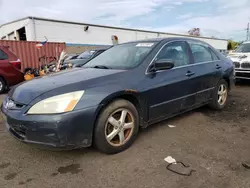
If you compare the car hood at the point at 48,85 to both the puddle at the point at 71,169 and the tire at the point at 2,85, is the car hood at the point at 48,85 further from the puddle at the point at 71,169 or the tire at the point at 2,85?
the tire at the point at 2,85

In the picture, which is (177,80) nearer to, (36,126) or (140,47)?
(140,47)

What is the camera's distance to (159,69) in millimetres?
3428

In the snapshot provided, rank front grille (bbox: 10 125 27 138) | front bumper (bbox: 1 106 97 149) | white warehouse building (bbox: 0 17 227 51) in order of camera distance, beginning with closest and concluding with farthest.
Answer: front bumper (bbox: 1 106 97 149) < front grille (bbox: 10 125 27 138) < white warehouse building (bbox: 0 17 227 51)

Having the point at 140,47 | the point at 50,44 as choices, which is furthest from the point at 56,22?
the point at 140,47

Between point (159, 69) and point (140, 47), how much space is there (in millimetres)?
626

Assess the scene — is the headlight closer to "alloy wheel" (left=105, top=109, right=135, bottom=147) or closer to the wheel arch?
the wheel arch

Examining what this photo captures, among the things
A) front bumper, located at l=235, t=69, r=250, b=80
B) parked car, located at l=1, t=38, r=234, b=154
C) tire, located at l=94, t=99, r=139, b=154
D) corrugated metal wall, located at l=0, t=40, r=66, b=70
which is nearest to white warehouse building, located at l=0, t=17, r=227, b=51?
corrugated metal wall, located at l=0, t=40, r=66, b=70

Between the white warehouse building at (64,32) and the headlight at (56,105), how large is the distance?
50.8 ft

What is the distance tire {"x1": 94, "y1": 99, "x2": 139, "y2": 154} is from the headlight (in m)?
0.40

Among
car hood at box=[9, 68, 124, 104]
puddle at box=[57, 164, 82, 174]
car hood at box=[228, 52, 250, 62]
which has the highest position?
car hood at box=[228, 52, 250, 62]

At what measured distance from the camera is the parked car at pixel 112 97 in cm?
259

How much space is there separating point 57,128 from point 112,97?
757 millimetres

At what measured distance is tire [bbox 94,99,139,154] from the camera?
2.82 meters

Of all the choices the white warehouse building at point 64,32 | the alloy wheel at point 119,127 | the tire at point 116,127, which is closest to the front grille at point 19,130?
the tire at point 116,127
